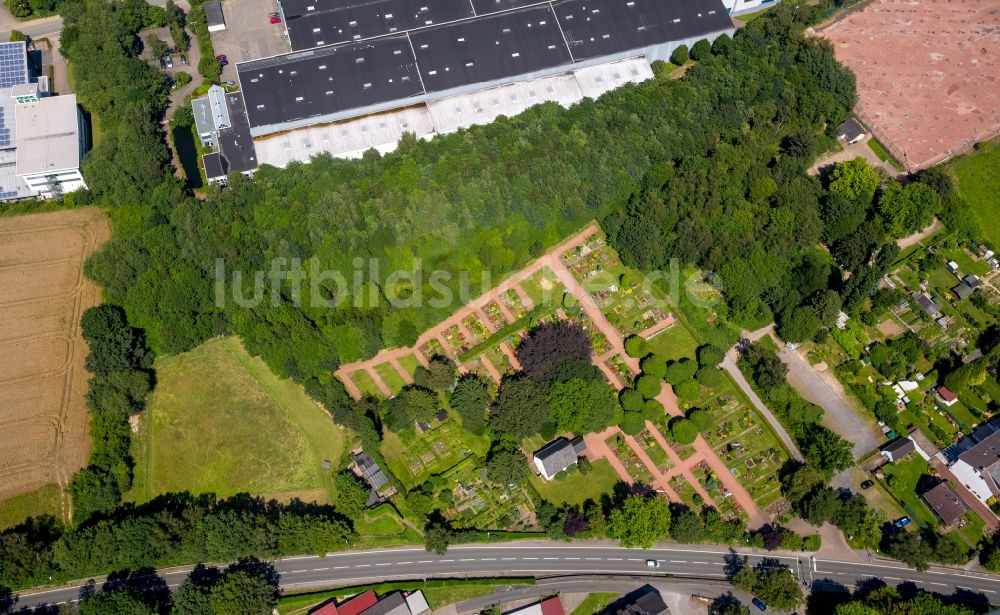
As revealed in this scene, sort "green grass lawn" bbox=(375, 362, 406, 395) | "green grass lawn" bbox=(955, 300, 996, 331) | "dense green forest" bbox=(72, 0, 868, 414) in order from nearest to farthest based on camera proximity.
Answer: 1. "green grass lawn" bbox=(375, 362, 406, 395)
2. "dense green forest" bbox=(72, 0, 868, 414)
3. "green grass lawn" bbox=(955, 300, 996, 331)

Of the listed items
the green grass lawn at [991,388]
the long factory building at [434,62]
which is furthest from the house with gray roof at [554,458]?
the green grass lawn at [991,388]

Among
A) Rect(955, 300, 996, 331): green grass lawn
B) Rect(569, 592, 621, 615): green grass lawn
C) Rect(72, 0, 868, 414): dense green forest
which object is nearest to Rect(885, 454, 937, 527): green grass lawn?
Rect(955, 300, 996, 331): green grass lawn

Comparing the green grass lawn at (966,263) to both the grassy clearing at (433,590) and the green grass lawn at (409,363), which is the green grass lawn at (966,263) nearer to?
the grassy clearing at (433,590)

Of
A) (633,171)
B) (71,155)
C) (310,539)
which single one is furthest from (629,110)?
(71,155)

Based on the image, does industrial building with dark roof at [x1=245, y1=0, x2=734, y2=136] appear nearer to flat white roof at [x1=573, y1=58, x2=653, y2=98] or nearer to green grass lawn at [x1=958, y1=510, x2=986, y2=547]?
flat white roof at [x1=573, y1=58, x2=653, y2=98]

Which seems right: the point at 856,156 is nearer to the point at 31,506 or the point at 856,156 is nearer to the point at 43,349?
the point at 43,349

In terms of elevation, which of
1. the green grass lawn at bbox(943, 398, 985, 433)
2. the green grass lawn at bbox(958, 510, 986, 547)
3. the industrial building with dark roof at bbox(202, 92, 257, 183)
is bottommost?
the green grass lawn at bbox(958, 510, 986, 547)
